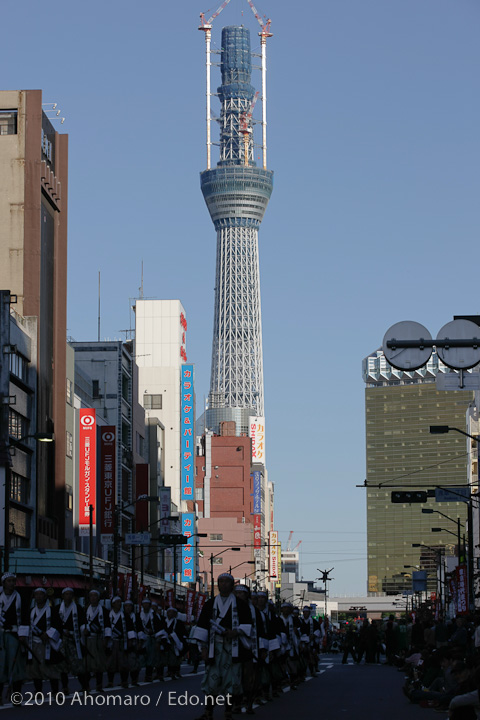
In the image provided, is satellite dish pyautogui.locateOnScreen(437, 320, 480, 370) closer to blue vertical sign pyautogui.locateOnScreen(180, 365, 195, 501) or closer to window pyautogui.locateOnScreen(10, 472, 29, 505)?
window pyautogui.locateOnScreen(10, 472, 29, 505)

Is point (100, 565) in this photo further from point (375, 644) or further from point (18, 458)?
point (375, 644)

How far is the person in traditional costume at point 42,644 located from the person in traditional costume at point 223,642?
13.2ft

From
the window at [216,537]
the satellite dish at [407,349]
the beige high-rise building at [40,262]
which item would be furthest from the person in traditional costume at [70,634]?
the window at [216,537]

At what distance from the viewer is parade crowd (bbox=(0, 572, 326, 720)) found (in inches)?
723

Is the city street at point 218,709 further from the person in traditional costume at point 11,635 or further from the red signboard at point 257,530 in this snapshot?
the red signboard at point 257,530

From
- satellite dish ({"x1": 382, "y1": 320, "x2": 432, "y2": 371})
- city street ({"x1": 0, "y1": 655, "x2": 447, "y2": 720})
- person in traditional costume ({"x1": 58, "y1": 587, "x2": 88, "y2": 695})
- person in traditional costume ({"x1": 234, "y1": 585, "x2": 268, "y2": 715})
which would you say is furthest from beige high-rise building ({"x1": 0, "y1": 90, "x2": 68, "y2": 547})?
satellite dish ({"x1": 382, "y1": 320, "x2": 432, "y2": 371})

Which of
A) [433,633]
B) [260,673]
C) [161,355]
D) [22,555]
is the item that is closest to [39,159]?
[22,555]

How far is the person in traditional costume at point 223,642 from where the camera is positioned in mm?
18188

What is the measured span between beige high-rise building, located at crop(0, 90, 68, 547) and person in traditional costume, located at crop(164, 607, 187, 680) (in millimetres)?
42452

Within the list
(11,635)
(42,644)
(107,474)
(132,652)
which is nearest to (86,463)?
(107,474)

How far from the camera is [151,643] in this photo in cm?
3025

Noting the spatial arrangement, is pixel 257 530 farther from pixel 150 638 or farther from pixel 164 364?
pixel 150 638

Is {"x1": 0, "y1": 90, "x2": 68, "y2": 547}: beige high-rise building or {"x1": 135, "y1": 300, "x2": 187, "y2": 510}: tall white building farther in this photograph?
{"x1": 135, "y1": 300, "x2": 187, "y2": 510}: tall white building

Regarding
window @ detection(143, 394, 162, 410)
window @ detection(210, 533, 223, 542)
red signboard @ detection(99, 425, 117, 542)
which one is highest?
window @ detection(143, 394, 162, 410)
